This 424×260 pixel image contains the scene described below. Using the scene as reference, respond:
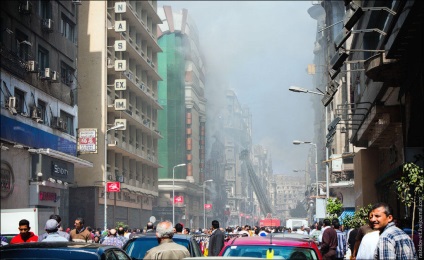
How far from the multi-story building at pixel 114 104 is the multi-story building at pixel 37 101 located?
8.56 m

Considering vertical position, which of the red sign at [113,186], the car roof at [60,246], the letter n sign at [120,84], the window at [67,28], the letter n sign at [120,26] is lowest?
the car roof at [60,246]

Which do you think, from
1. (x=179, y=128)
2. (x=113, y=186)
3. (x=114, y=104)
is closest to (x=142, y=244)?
(x=113, y=186)

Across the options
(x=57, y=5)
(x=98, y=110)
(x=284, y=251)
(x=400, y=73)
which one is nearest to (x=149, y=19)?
(x=98, y=110)

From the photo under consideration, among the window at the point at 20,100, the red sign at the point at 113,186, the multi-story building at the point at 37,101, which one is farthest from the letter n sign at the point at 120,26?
the window at the point at 20,100

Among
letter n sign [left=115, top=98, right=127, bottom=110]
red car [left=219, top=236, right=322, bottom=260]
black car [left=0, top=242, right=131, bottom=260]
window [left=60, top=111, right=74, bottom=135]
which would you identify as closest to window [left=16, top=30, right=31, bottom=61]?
window [left=60, top=111, right=74, bottom=135]

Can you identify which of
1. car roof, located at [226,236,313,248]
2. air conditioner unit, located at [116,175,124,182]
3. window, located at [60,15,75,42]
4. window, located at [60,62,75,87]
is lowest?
car roof, located at [226,236,313,248]

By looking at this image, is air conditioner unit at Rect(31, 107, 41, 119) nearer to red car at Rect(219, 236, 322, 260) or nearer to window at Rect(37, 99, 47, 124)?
window at Rect(37, 99, 47, 124)

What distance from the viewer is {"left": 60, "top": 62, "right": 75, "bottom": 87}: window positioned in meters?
45.0

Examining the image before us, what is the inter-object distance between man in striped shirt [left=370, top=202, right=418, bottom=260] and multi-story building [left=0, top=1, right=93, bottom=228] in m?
27.8

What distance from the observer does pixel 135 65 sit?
6981 centimetres

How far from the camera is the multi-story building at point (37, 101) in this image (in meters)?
35.6

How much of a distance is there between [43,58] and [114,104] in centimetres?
1927

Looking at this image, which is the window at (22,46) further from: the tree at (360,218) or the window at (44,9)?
the tree at (360,218)

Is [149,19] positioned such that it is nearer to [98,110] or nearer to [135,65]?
[135,65]
